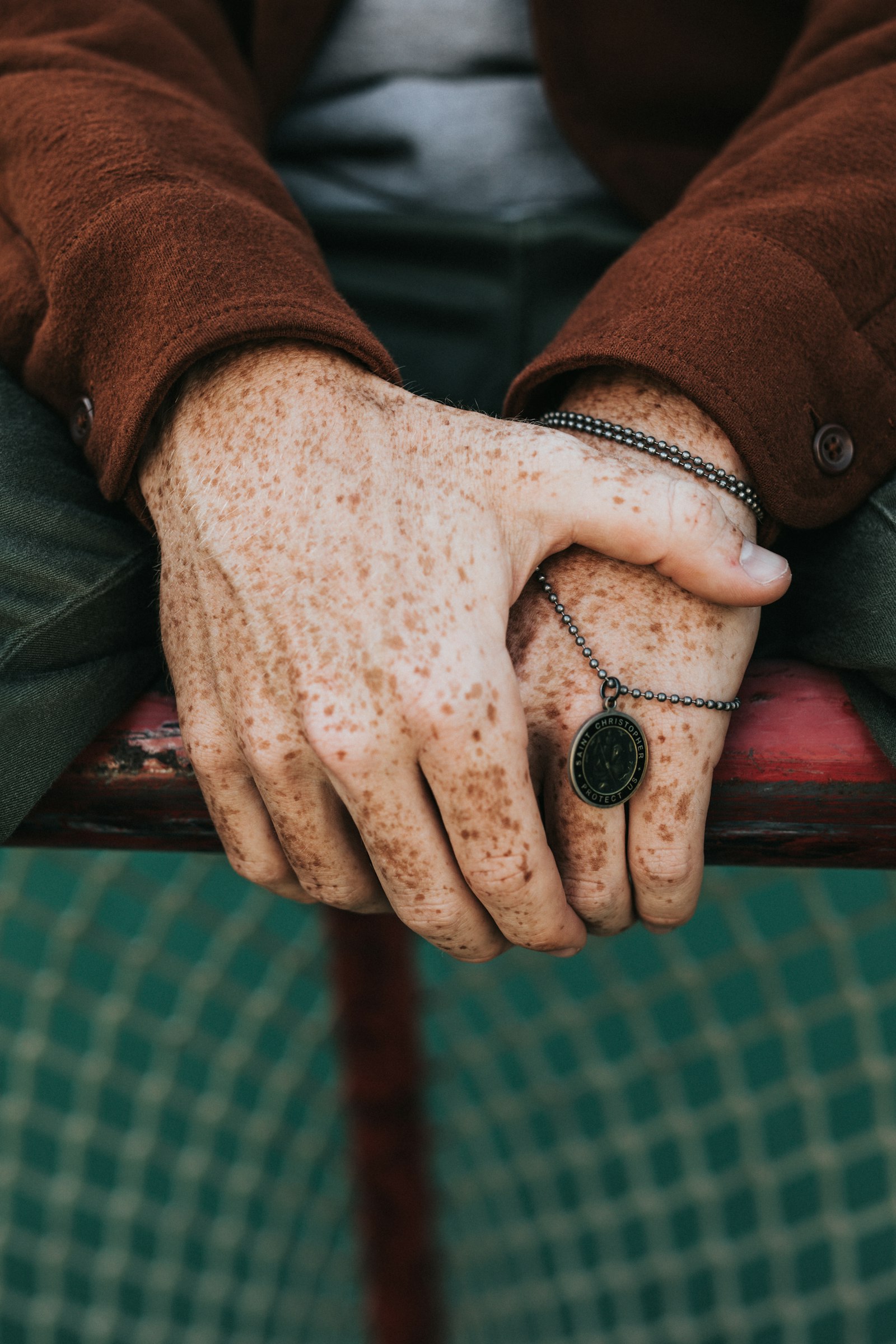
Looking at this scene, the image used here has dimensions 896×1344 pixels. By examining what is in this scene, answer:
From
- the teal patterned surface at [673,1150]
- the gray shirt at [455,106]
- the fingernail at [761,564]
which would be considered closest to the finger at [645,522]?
Answer: the fingernail at [761,564]

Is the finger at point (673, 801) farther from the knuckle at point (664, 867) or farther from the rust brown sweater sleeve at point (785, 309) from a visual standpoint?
the rust brown sweater sleeve at point (785, 309)

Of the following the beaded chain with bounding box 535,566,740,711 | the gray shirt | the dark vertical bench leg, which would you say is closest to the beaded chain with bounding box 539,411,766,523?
the beaded chain with bounding box 535,566,740,711

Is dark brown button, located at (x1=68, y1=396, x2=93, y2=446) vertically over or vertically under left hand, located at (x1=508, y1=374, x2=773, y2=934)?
over

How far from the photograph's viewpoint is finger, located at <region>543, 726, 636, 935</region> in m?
0.52

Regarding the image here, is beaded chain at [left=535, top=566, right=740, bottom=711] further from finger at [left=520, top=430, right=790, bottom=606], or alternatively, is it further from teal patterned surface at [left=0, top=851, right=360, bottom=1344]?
teal patterned surface at [left=0, top=851, right=360, bottom=1344]

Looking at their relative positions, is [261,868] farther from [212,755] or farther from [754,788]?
[754,788]

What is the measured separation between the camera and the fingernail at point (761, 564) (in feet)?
1.75

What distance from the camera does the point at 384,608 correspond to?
500 mm

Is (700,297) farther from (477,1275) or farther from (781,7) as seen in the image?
(477,1275)

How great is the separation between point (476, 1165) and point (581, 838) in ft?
5.01

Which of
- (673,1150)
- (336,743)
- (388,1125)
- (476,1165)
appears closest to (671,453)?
(336,743)

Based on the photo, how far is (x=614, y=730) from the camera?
515 millimetres

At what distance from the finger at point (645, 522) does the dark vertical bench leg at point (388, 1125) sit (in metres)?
0.55

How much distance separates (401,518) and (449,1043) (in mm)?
1551
